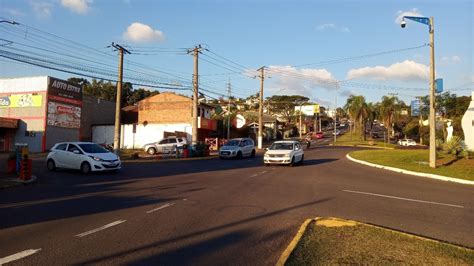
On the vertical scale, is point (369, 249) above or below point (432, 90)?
below

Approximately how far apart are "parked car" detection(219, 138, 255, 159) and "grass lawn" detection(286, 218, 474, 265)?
26.4 metres

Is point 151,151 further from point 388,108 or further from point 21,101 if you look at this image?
point 388,108

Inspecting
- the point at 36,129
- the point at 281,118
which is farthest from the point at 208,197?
the point at 281,118

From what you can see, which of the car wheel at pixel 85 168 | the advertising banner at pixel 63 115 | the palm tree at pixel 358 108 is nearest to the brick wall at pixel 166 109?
the advertising banner at pixel 63 115

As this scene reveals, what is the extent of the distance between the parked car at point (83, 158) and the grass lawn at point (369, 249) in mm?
14816

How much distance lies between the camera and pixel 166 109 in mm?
58812

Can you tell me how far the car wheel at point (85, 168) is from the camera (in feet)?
68.6

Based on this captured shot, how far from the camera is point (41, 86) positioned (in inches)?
1699

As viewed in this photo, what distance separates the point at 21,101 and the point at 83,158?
2769cm

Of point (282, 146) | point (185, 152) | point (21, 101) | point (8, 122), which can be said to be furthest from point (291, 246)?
point (21, 101)

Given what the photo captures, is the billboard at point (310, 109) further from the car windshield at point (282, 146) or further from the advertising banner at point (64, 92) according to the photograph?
the car windshield at point (282, 146)

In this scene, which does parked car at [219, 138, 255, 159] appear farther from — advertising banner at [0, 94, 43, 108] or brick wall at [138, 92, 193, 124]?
brick wall at [138, 92, 193, 124]

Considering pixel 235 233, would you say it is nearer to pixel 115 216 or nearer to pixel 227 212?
pixel 227 212

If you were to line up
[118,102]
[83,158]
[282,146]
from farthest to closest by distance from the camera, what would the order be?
[118,102] < [282,146] < [83,158]
